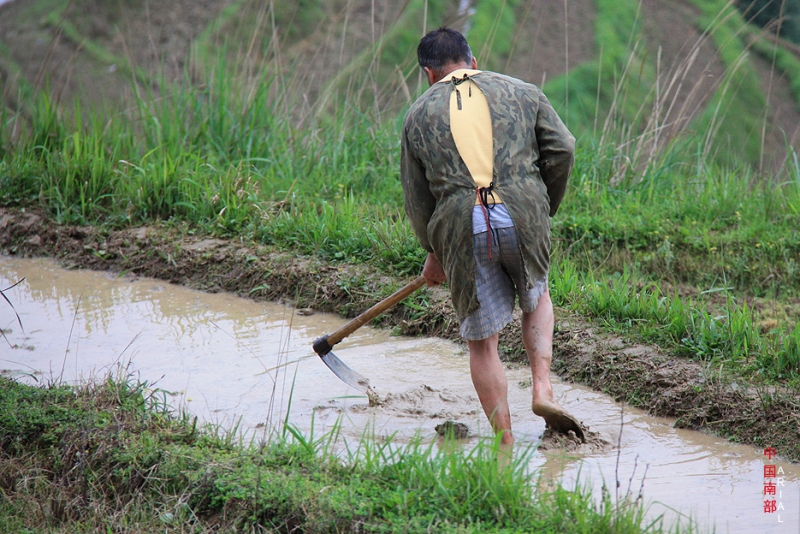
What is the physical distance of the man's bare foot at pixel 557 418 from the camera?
9.17ft

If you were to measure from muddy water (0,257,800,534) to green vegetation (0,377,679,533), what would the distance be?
0.67 ft

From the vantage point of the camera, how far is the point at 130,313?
4449mm

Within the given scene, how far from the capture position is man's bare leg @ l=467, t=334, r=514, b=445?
2861mm

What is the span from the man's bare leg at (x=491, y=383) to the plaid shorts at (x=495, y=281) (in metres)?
0.07

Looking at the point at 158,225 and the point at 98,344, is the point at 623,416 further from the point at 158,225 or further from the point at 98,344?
the point at 158,225

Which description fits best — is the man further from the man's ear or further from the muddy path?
the muddy path

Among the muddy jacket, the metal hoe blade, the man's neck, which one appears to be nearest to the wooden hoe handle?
the metal hoe blade

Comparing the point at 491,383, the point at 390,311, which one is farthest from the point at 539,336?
the point at 390,311

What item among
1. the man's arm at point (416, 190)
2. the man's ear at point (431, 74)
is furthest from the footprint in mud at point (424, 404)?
the man's ear at point (431, 74)

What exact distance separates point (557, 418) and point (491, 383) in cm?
28

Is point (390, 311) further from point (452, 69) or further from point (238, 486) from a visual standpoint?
point (238, 486)

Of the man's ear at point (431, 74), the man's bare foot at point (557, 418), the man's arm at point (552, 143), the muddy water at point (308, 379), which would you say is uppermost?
the man's ear at point (431, 74)

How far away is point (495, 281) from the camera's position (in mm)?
2881

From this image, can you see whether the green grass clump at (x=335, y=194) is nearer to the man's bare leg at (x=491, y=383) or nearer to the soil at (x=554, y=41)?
the man's bare leg at (x=491, y=383)
